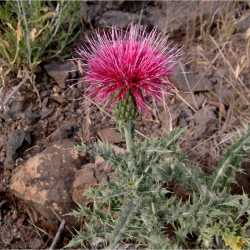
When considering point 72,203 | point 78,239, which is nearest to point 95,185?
point 72,203

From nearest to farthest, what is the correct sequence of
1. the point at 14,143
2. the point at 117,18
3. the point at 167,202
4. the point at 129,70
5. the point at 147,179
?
1. the point at 129,70
2. the point at 147,179
3. the point at 167,202
4. the point at 14,143
5. the point at 117,18

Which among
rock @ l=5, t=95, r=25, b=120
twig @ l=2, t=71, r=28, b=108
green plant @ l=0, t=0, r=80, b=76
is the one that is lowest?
rock @ l=5, t=95, r=25, b=120

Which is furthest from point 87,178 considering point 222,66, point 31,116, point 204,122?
point 222,66

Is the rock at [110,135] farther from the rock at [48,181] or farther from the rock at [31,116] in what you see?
the rock at [31,116]

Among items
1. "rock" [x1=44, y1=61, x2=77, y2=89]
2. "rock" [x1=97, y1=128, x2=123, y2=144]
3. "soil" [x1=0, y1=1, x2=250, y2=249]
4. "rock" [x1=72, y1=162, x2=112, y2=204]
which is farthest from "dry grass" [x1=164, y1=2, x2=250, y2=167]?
"rock" [x1=44, y1=61, x2=77, y2=89]

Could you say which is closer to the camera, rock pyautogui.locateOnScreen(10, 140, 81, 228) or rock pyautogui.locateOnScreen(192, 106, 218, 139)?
rock pyautogui.locateOnScreen(10, 140, 81, 228)

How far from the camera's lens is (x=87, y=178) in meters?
2.35

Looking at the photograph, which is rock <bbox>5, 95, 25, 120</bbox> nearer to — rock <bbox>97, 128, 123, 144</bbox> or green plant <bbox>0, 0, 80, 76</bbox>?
green plant <bbox>0, 0, 80, 76</bbox>

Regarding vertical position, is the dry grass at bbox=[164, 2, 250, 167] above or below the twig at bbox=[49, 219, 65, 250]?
above

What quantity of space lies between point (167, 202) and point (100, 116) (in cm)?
87

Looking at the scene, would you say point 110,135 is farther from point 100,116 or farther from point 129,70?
point 129,70

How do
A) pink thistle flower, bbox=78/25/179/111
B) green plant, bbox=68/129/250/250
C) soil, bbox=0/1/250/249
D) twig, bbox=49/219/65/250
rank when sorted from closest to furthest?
pink thistle flower, bbox=78/25/179/111 → green plant, bbox=68/129/250/250 → twig, bbox=49/219/65/250 → soil, bbox=0/1/250/249

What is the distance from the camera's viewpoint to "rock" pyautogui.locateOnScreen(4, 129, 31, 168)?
8.25 feet

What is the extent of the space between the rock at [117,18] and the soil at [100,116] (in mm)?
249
